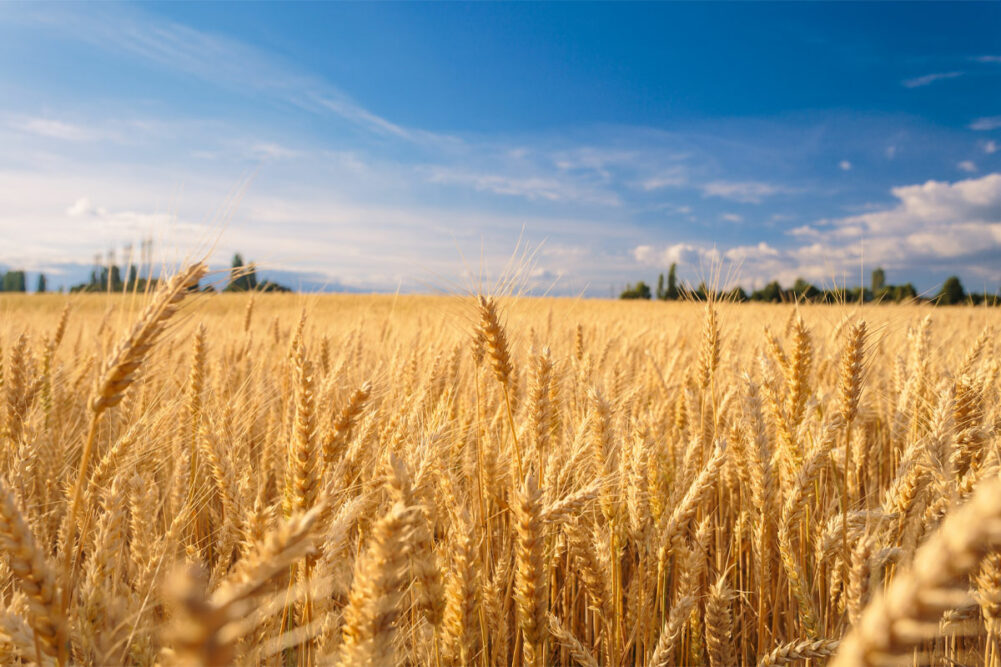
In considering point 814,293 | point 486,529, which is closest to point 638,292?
point 814,293

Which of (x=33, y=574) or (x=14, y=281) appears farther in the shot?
(x=14, y=281)

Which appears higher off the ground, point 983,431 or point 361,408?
point 361,408

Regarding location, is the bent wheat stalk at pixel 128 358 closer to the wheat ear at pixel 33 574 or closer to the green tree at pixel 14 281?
the wheat ear at pixel 33 574

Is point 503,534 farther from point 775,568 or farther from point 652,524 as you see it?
point 775,568

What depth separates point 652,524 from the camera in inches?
69.9

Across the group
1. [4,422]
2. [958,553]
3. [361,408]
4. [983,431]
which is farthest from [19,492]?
[983,431]

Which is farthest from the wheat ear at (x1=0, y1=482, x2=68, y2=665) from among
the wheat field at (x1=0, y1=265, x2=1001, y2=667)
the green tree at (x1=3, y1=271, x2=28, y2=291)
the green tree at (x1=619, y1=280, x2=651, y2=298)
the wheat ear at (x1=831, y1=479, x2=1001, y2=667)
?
the green tree at (x1=3, y1=271, x2=28, y2=291)

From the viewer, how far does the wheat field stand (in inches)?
30.2

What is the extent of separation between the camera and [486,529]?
1.73 meters

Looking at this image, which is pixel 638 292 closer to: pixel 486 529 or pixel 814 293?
pixel 814 293

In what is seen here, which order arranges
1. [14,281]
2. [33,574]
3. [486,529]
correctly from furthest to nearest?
[14,281] < [486,529] < [33,574]

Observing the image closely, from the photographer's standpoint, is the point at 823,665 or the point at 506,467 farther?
the point at 506,467

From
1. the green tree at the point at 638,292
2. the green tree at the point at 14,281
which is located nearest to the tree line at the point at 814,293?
the green tree at the point at 638,292

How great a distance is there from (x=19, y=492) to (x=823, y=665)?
8.31 ft
